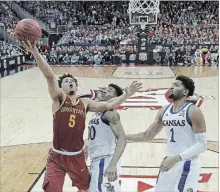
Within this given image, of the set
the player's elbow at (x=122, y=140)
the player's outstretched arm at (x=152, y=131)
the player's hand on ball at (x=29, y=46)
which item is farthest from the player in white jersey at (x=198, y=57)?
the player's hand on ball at (x=29, y=46)

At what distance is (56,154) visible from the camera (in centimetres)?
478

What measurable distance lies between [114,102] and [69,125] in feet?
1.72

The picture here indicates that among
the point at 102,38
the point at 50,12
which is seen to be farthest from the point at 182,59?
the point at 50,12

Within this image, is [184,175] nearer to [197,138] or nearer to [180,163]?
[180,163]

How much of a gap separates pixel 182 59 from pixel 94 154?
80.4 ft

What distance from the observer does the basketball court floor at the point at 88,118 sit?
682cm

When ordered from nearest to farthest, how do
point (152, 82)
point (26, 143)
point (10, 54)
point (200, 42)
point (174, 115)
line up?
point (174, 115) → point (26, 143) → point (152, 82) → point (10, 54) → point (200, 42)

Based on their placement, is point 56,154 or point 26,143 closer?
point 56,154

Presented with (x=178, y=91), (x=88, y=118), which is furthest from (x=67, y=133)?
(x=88, y=118)

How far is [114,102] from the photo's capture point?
4.61 meters

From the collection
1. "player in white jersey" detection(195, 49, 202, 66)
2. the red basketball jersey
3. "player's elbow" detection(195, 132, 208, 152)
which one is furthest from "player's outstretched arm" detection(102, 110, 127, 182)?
"player in white jersey" detection(195, 49, 202, 66)

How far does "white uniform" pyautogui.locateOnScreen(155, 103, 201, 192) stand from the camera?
14.5ft

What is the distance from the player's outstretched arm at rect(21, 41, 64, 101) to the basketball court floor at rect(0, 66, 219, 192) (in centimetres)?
223

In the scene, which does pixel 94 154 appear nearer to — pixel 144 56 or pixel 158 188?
pixel 158 188
